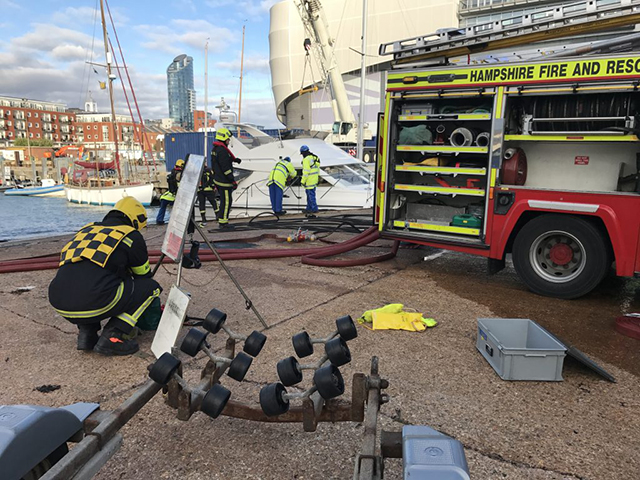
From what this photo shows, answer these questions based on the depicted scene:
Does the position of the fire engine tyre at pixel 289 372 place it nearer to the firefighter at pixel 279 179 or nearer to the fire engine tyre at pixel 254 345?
the fire engine tyre at pixel 254 345

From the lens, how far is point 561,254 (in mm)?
5105

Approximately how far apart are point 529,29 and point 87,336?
5.25m

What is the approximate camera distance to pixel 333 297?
5277 millimetres

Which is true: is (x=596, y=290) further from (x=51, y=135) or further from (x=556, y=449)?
(x=51, y=135)

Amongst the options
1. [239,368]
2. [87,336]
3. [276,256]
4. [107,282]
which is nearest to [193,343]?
[239,368]

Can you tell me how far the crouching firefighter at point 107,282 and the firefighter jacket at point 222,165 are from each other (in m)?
7.03

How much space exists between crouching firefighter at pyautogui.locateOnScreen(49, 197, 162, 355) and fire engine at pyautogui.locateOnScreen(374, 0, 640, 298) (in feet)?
11.2

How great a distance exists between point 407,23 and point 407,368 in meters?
53.0

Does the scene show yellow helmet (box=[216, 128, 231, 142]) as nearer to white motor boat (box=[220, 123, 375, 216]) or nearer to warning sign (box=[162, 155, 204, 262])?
white motor boat (box=[220, 123, 375, 216])

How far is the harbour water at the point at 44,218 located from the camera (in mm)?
19812

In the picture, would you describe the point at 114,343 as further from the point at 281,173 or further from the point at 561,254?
the point at 281,173

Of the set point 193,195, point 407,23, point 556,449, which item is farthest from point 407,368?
point 407,23

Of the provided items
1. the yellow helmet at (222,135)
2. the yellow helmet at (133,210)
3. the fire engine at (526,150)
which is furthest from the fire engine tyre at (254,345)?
the yellow helmet at (222,135)

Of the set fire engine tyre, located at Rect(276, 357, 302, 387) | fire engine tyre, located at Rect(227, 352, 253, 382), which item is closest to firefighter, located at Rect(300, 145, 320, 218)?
fire engine tyre, located at Rect(227, 352, 253, 382)
